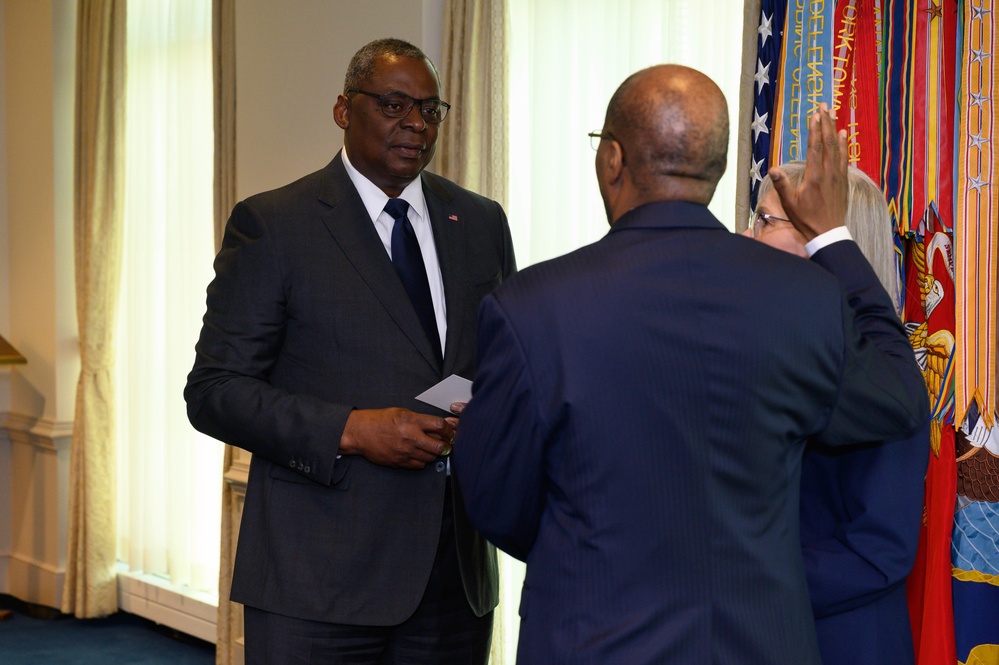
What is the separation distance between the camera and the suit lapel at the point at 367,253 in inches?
86.4

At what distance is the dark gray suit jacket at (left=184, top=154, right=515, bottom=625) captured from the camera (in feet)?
6.99

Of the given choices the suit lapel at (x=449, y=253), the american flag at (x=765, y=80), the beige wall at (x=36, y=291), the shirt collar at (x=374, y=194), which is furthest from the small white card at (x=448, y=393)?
the beige wall at (x=36, y=291)

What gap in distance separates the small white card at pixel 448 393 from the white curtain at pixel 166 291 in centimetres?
296

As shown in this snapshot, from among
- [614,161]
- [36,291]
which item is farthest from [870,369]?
[36,291]

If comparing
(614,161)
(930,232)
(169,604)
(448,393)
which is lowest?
(169,604)

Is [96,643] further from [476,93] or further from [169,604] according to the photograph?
[476,93]

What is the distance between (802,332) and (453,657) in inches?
49.4

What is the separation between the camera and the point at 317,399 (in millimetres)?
2139

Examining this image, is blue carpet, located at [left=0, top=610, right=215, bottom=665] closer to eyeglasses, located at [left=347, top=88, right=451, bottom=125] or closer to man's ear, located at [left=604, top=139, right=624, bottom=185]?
eyeglasses, located at [left=347, top=88, right=451, bottom=125]

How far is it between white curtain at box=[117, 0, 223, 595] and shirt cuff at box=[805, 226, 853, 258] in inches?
142

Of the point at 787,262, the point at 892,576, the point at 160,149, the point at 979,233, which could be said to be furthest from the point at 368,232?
the point at 160,149

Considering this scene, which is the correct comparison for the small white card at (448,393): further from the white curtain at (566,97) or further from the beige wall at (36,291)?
the beige wall at (36,291)

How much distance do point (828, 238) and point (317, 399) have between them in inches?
42.8

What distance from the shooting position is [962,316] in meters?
2.41
